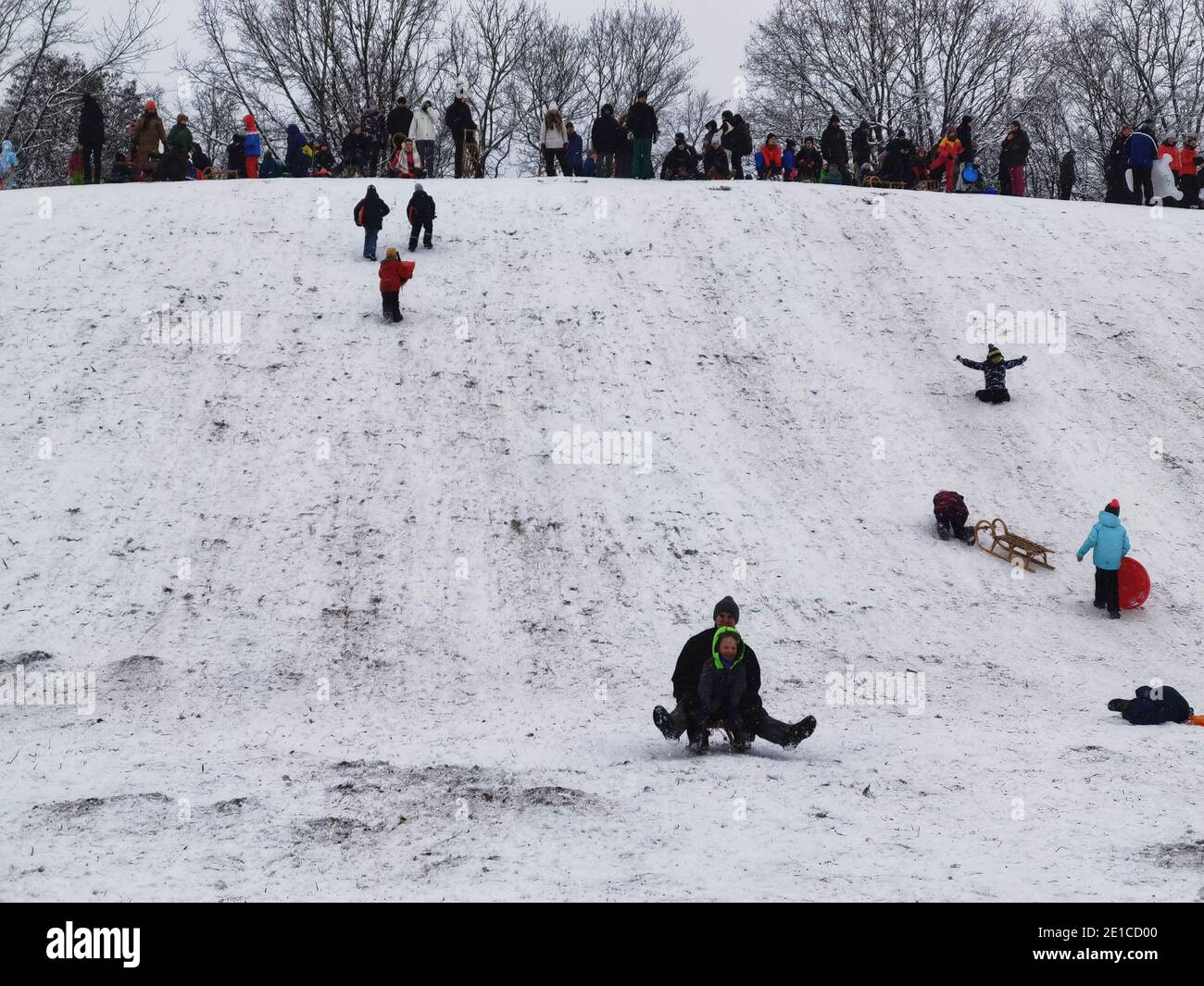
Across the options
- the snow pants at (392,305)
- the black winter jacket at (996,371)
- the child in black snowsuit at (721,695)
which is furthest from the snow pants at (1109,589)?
the snow pants at (392,305)

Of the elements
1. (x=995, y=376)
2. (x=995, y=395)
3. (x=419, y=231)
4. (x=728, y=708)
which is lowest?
(x=728, y=708)

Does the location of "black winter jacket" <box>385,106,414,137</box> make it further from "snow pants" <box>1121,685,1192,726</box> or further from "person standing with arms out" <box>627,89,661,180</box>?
"snow pants" <box>1121,685,1192,726</box>

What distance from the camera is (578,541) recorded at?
1295 cm

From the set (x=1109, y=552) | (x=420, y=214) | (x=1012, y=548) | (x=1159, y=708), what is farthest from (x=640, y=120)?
(x=1159, y=708)

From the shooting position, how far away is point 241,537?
40.5ft

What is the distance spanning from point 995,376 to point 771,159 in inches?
424

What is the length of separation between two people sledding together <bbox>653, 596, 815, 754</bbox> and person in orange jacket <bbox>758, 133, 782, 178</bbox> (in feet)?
60.4

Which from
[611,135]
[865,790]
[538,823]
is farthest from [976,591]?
[611,135]

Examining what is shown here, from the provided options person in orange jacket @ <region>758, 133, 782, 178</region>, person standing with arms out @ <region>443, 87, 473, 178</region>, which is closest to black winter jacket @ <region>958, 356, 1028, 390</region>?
person in orange jacket @ <region>758, 133, 782, 178</region>

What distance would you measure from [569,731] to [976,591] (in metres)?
5.63

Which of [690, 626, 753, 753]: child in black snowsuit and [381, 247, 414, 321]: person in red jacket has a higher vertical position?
[381, 247, 414, 321]: person in red jacket

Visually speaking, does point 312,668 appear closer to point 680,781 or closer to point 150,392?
point 680,781

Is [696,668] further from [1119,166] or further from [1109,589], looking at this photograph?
[1119,166]

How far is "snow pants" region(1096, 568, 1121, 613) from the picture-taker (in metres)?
12.3
